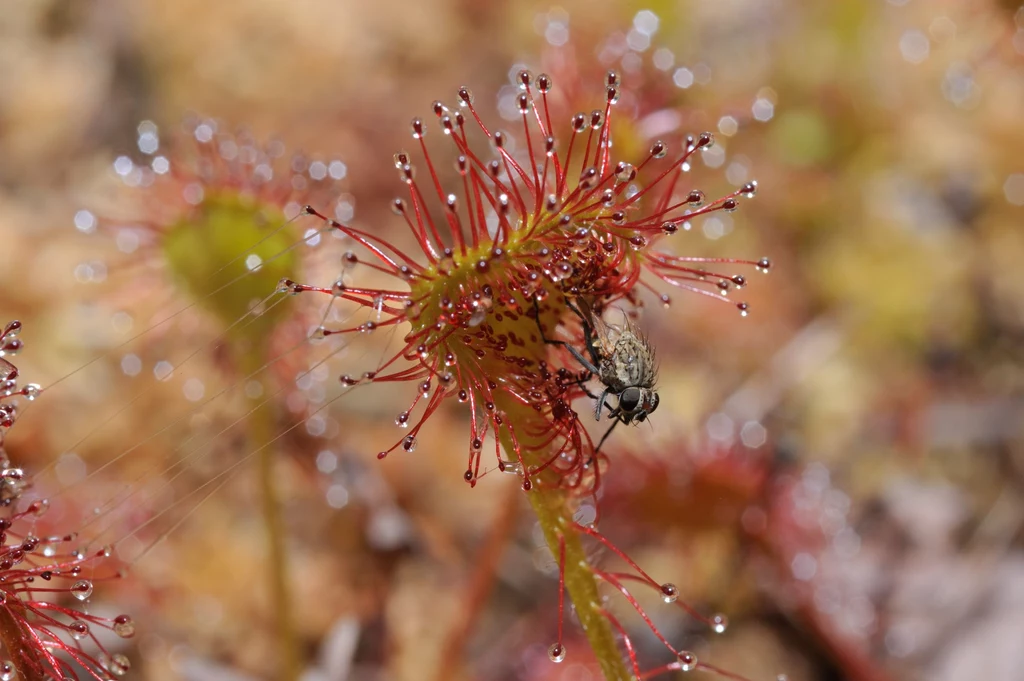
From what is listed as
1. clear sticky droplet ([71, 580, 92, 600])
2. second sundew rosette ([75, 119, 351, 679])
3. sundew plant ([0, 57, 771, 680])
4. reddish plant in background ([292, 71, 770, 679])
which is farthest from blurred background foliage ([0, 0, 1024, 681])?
reddish plant in background ([292, 71, 770, 679])

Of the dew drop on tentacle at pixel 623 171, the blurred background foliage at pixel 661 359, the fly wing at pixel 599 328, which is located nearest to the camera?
the dew drop on tentacle at pixel 623 171

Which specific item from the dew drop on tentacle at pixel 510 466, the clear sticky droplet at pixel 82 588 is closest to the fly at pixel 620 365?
the dew drop on tentacle at pixel 510 466

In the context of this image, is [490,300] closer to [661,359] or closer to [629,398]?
[629,398]

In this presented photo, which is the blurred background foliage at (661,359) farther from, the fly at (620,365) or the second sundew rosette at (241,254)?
the fly at (620,365)

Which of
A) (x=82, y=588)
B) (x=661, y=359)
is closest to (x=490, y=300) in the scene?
(x=82, y=588)

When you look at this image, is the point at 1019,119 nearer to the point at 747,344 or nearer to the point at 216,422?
the point at 747,344

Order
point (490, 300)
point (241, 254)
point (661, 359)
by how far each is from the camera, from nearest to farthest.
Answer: point (490, 300)
point (241, 254)
point (661, 359)

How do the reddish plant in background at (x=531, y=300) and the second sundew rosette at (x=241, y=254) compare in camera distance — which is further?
the second sundew rosette at (x=241, y=254)
